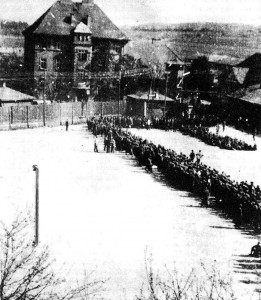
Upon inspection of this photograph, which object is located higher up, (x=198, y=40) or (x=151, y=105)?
(x=198, y=40)

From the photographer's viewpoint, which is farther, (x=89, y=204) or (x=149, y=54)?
(x=149, y=54)

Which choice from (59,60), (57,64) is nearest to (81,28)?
(59,60)

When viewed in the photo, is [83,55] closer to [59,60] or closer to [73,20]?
[59,60]

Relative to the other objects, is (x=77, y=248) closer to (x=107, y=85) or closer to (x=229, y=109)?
(x=229, y=109)

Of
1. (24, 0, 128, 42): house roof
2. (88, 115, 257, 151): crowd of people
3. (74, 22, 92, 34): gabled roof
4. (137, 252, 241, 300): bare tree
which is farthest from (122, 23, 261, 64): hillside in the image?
(137, 252, 241, 300): bare tree

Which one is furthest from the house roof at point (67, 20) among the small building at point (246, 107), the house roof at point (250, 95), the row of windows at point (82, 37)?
the small building at point (246, 107)

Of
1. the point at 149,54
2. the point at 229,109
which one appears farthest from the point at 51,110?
the point at 149,54
